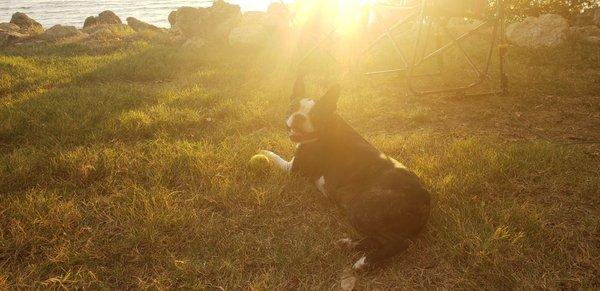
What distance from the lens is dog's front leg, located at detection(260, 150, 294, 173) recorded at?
475 cm

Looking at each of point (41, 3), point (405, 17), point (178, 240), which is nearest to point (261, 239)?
point (178, 240)

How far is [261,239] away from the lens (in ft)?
12.3

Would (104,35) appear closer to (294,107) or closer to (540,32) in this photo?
(294,107)

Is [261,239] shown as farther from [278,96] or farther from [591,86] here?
[591,86]

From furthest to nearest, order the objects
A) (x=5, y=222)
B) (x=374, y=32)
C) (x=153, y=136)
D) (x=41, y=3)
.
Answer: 1. (x=41, y=3)
2. (x=374, y=32)
3. (x=153, y=136)
4. (x=5, y=222)

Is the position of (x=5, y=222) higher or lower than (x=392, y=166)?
lower

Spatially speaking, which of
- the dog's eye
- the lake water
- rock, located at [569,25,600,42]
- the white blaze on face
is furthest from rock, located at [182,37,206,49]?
the lake water

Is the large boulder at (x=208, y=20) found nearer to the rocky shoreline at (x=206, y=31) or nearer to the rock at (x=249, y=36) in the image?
the rocky shoreline at (x=206, y=31)

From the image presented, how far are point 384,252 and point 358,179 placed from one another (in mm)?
790

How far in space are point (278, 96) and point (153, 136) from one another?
2.80m

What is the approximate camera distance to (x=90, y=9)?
42250 millimetres

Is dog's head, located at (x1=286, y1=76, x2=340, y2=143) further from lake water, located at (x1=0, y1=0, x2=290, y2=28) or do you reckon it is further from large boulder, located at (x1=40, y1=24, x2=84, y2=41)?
lake water, located at (x1=0, y1=0, x2=290, y2=28)

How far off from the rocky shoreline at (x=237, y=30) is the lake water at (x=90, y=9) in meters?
13.1

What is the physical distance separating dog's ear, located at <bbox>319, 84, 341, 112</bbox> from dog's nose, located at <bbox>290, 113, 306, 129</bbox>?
10.4 inches
